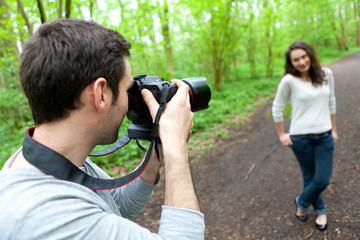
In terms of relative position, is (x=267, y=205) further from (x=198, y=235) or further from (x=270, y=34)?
(x=270, y=34)

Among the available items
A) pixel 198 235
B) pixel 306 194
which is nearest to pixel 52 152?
pixel 198 235

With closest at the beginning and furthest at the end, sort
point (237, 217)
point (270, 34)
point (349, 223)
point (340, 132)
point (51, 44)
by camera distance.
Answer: point (51, 44) < point (349, 223) < point (237, 217) < point (340, 132) < point (270, 34)

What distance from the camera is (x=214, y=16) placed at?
9.11 meters

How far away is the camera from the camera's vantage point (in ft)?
3.70

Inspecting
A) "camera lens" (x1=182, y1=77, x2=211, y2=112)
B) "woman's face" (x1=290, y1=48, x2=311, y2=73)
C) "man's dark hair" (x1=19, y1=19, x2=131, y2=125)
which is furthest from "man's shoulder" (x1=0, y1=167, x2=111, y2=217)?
"woman's face" (x1=290, y1=48, x2=311, y2=73)

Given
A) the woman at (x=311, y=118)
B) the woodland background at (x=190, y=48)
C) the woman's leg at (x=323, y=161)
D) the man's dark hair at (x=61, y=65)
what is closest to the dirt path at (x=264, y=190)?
the woman at (x=311, y=118)

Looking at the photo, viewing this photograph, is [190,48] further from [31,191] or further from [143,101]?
[31,191]

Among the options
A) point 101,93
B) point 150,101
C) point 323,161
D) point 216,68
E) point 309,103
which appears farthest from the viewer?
point 216,68

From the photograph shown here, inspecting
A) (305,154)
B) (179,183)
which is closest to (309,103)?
(305,154)

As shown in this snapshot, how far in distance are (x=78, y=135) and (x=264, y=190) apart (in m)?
3.35

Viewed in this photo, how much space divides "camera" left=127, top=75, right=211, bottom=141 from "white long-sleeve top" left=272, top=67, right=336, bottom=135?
167 cm

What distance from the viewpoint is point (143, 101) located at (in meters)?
1.17

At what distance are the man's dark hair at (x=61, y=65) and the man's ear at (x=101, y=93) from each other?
23mm

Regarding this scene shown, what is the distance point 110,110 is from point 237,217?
9.23 feet
